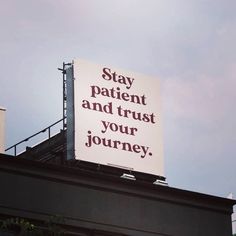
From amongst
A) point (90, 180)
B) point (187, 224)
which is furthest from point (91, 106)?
point (187, 224)

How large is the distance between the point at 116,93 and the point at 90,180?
5680 mm

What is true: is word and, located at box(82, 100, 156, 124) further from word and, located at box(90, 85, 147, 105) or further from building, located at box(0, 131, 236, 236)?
building, located at box(0, 131, 236, 236)

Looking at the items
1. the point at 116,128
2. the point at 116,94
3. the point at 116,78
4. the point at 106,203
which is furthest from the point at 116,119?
the point at 106,203

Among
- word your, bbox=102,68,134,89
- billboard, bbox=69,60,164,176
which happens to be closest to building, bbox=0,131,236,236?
billboard, bbox=69,60,164,176

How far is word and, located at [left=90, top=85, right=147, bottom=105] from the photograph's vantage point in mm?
41344

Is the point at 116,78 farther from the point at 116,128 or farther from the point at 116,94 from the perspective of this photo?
the point at 116,128

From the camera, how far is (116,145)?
4097cm

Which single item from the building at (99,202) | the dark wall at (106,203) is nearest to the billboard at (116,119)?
the building at (99,202)

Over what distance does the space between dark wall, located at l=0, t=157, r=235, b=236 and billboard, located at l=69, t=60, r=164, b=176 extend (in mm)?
1767

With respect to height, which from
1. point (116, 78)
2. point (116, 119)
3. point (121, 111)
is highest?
point (116, 78)

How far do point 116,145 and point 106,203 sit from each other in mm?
3598

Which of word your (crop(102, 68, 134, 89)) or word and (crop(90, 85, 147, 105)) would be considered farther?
word your (crop(102, 68, 134, 89))

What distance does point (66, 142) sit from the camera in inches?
1582

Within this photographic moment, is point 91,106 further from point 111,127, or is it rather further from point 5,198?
point 5,198
